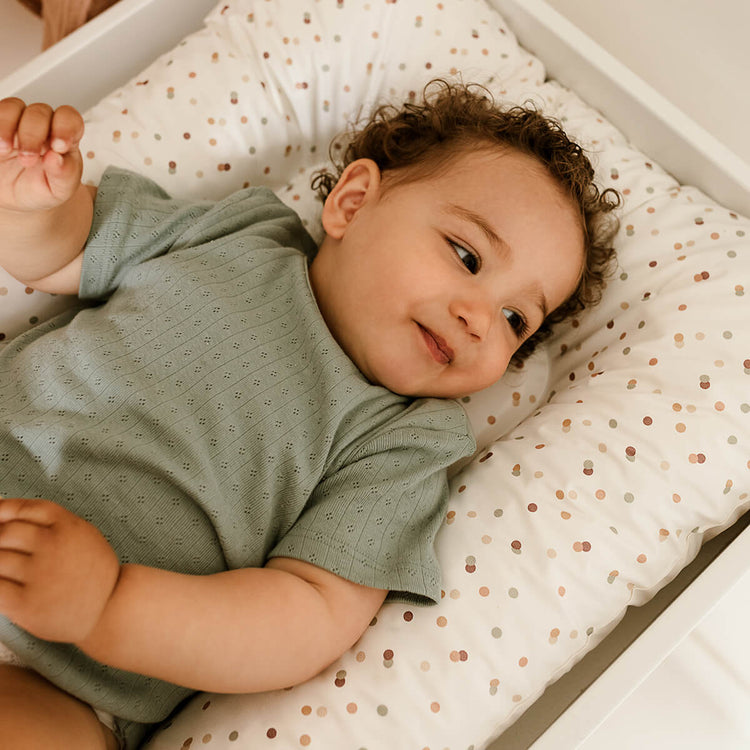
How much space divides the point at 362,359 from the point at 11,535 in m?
0.51

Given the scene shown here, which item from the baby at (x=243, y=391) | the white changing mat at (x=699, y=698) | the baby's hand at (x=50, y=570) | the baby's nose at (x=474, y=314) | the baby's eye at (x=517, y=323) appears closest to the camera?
the baby's hand at (x=50, y=570)

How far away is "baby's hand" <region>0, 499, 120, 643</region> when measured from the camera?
0.63 m

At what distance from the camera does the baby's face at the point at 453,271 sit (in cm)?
96

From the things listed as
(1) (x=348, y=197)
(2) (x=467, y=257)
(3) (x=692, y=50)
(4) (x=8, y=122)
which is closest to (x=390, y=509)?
(2) (x=467, y=257)

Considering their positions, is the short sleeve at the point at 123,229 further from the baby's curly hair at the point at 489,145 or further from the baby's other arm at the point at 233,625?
the baby's other arm at the point at 233,625

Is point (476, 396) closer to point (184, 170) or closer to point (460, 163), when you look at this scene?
point (460, 163)

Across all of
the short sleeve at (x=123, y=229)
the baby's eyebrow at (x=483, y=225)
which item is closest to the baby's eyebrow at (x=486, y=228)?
the baby's eyebrow at (x=483, y=225)

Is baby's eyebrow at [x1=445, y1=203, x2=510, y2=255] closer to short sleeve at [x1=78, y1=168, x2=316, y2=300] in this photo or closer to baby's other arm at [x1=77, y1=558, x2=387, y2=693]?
short sleeve at [x1=78, y1=168, x2=316, y2=300]

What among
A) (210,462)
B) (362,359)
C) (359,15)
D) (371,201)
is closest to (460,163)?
(371,201)

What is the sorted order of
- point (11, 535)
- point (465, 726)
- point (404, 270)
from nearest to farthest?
point (11, 535), point (465, 726), point (404, 270)

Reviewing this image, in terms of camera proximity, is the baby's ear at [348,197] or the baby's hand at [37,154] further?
the baby's ear at [348,197]

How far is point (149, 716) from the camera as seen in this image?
834mm

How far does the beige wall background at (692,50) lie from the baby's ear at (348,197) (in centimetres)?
70

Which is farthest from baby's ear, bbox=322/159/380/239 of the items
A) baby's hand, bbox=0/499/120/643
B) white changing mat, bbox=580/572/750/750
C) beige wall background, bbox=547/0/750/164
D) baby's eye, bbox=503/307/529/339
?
white changing mat, bbox=580/572/750/750
